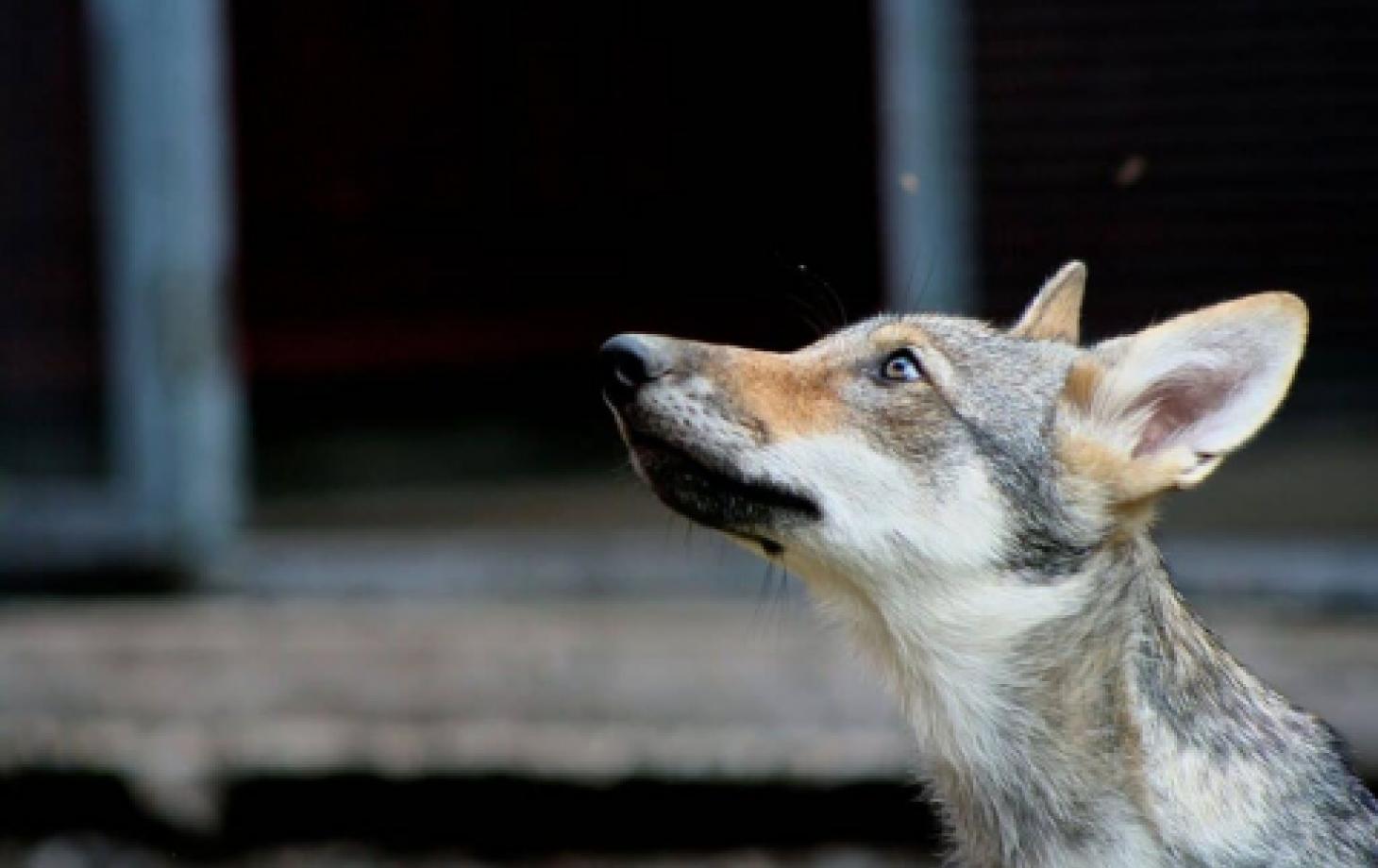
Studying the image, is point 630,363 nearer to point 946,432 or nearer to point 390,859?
point 946,432

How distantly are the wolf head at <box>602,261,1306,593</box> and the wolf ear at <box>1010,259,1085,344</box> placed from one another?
310 mm

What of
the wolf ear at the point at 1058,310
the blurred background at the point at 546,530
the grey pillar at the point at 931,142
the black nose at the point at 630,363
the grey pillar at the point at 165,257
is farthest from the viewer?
the grey pillar at the point at 165,257

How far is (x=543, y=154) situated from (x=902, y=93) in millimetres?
4036

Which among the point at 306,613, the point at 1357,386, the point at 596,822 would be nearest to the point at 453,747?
the point at 596,822

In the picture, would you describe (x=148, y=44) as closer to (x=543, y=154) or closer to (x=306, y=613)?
(x=306, y=613)

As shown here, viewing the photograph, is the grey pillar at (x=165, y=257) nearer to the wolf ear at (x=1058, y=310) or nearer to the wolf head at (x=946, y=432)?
the wolf ear at (x=1058, y=310)

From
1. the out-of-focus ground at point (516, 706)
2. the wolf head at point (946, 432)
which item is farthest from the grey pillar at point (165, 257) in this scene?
the wolf head at point (946, 432)

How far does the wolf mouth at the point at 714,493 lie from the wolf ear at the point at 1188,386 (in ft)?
1.64

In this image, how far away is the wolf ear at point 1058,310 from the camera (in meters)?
4.07

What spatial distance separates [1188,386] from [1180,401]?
0.03 m

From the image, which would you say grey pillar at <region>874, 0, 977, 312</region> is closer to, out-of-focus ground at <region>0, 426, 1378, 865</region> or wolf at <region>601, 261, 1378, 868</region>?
out-of-focus ground at <region>0, 426, 1378, 865</region>

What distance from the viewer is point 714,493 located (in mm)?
3500

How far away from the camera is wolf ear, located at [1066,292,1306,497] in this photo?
349 centimetres

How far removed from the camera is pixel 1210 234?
274 inches
